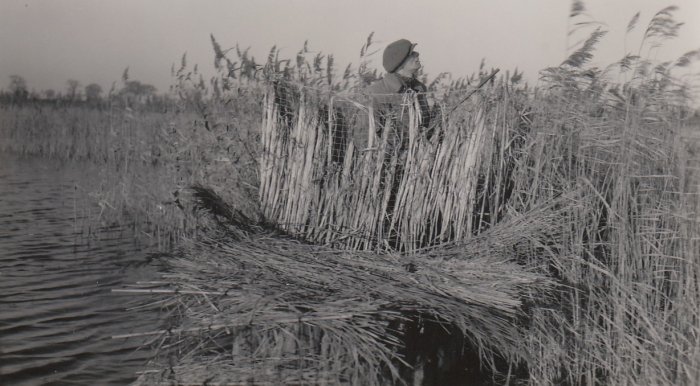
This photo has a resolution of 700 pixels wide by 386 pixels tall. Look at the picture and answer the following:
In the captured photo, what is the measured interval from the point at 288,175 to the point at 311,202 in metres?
0.26

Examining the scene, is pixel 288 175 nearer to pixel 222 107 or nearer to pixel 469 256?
pixel 469 256

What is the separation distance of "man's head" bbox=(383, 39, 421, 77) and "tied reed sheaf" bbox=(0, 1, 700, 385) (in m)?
0.33

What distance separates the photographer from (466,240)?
4.19 meters

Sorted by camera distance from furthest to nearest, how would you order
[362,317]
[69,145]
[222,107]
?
[69,145] → [222,107] → [362,317]

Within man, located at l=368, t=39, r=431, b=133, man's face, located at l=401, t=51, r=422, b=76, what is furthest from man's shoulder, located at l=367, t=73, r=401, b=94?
man's face, located at l=401, t=51, r=422, b=76

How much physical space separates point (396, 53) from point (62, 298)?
12.5 feet

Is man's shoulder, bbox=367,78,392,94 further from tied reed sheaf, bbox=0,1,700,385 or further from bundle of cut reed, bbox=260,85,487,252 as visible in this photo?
bundle of cut reed, bbox=260,85,487,252

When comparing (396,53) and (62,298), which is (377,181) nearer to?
(396,53)

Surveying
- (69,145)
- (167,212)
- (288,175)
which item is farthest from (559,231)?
(69,145)

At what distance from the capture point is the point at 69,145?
1196 cm

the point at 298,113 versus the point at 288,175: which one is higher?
the point at 298,113

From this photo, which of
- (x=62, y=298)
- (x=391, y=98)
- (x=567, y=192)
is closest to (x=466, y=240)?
(x=567, y=192)

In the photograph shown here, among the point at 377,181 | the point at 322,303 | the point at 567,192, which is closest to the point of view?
the point at 322,303

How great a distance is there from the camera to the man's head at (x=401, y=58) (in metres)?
5.23
